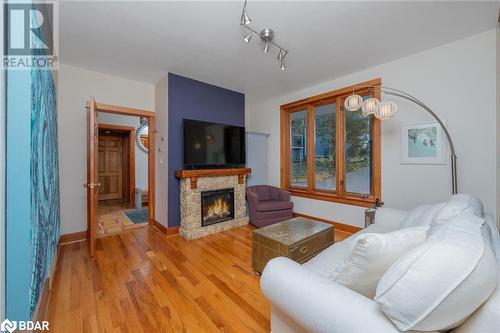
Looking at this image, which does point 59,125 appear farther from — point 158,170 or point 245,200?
point 245,200

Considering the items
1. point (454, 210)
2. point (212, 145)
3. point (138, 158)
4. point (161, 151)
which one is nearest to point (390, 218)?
point (454, 210)

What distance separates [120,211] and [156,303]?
3944mm

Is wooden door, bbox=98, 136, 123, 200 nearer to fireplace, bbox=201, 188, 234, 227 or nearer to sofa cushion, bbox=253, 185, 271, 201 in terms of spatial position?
fireplace, bbox=201, 188, 234, 227

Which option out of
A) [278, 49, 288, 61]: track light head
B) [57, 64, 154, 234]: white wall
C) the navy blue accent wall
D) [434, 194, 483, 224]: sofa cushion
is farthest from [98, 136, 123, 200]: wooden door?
[434, 194, 483, 224]: sofa cushion

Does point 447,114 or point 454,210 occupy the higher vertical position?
point 447,114

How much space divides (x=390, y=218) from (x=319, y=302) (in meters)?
1.91

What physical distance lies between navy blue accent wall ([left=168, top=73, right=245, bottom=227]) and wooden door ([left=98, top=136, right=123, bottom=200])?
411 cm

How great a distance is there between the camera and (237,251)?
9.27 feet

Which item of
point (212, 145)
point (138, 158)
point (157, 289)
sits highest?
point (212, 145)

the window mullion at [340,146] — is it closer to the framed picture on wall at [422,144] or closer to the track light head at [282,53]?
the framed picture on wall at [422,144]

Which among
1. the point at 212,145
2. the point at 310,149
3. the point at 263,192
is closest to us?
the point at 212,145

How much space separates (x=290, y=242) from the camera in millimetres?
1986

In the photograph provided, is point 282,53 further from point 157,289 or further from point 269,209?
point 157,289

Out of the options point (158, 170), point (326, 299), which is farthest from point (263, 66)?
point (326, 299)
